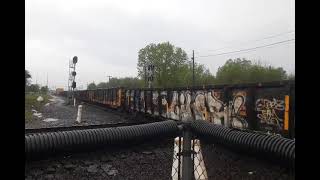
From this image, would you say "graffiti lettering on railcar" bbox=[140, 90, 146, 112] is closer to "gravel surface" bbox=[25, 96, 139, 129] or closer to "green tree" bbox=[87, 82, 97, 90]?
"gravel surface" bbox=[25, 96, 139, 129]

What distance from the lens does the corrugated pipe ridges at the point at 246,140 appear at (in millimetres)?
2644

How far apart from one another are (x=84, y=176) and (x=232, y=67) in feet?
190

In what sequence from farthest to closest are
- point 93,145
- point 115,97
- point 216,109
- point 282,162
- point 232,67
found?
point 232,67, point 115,97, point 216,109, point 282,162, point 93,145

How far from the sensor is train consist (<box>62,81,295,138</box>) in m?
6.91

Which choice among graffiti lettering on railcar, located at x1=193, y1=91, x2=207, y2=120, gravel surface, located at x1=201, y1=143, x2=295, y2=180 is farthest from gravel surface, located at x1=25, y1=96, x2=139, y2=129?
gravel surface, located at x1=201, y1=143, x2=295, y2=180

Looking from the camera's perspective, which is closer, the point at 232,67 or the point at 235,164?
the point at 235,164

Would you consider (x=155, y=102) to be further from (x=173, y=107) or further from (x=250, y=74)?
(x=250, y=74)

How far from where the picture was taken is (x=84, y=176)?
5.21 meters

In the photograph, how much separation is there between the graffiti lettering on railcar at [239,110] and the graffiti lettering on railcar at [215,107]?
0.51m

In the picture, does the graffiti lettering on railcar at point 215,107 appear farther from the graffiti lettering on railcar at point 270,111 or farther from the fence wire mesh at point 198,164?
the fence wire mesh at point 198,164

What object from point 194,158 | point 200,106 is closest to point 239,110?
point 200,106
